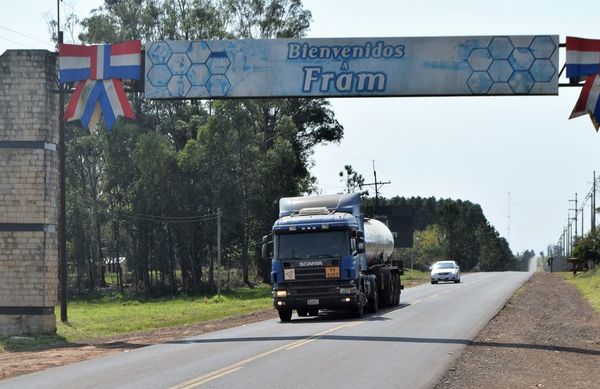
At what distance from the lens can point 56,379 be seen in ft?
49.1

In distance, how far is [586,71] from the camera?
23656mm

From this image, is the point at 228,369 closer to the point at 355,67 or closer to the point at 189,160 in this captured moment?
the point at 355,67

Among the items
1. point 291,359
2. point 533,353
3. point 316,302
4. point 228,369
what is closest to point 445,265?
point 316,302

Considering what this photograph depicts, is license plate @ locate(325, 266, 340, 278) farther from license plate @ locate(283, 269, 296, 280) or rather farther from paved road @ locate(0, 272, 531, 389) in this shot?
paved road @ locate(0, 272, 531, 389)

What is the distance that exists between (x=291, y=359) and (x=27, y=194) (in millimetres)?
12684

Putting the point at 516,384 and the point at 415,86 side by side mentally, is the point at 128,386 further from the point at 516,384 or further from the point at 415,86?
the point at 415,86

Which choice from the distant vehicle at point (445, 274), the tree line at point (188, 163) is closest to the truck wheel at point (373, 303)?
the tree line at point (188, 163)

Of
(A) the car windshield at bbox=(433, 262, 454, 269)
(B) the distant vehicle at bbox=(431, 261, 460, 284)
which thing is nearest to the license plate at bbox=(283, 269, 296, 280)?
(B) the distant vehicle at bbox=(431, 261, 460, 284)

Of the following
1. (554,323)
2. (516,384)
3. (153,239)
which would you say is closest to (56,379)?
(516,384)

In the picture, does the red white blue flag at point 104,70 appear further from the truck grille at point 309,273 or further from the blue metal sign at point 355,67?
the truck grille at point 309,273

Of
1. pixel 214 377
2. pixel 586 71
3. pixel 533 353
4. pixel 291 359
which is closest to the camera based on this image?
pixel 214 377

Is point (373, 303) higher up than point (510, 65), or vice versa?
point (510, 65)

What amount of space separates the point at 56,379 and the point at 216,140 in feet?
165

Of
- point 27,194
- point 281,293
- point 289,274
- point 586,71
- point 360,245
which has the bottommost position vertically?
point 281,293
